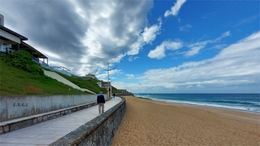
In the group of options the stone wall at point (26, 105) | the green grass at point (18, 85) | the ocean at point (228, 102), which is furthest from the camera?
the ocean at point (228, 102)

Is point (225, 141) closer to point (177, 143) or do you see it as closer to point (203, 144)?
point (203, 144)

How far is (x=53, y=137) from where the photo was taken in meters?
4.12

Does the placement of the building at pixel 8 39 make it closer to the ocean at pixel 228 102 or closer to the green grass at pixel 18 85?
the green grass at pixel 18 85

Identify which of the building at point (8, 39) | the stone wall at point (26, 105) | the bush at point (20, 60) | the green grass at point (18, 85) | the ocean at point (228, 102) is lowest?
the ocean at point (228, 102)

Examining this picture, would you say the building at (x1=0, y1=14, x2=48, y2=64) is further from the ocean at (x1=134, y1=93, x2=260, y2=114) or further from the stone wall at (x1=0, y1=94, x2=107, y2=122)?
the ocean at (x1=134, y1=93, x2=260, y2=114)

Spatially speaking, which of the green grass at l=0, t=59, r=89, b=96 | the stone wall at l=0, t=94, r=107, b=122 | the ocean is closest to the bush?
the green grass at l=0, t=59, r=89, b=96

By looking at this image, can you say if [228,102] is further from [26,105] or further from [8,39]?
[8,39]

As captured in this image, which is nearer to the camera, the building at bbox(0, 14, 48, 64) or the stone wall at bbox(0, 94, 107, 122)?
the stone wall at bbox(0, 94, 107, 122)

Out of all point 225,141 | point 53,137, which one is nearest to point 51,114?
point 53,137

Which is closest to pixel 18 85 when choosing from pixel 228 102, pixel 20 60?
pixel 20 60

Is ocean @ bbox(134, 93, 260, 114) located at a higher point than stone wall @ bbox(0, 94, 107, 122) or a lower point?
lower

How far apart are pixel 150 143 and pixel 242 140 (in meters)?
5.11

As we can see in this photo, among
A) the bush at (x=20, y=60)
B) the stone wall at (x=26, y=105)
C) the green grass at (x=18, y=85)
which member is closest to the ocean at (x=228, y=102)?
the stone wall at (x=26, y=105)

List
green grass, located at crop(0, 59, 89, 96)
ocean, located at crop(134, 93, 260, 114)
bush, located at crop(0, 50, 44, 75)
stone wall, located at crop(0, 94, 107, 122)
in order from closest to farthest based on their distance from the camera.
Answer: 1. stone wall, located at crop(0, 94, 107, 122)
2. green grass, located at crop(0, 59, 89, 96)
3. bush, located at crop(0, 50, 44, 75)
4. ocean, located at crop(134, 93, 260, 114)
